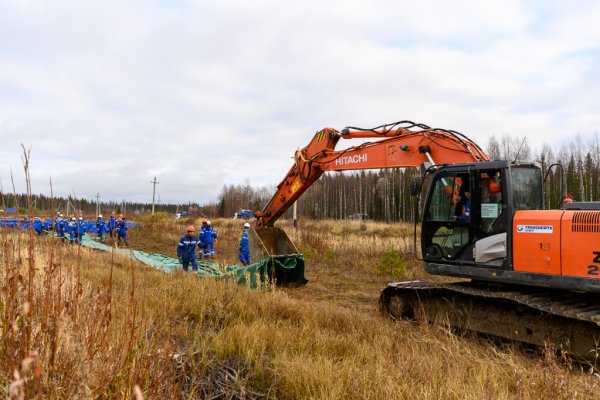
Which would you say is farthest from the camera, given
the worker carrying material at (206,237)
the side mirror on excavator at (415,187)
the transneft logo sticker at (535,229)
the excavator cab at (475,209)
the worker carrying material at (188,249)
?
the worker carrying material at (206,237)

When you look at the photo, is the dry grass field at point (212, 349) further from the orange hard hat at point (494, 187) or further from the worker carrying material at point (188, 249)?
the worker carrying material at point (188, 249)

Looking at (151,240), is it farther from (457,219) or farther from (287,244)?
(457,219)

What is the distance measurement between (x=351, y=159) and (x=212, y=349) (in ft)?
17.9

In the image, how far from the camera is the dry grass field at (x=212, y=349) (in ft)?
8.23

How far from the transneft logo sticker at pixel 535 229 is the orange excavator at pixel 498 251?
1 centimetres

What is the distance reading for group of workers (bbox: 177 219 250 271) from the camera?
42.1 ft

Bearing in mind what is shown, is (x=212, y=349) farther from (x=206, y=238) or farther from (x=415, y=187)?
(x=206, y=238)

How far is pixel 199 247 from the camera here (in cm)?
1662

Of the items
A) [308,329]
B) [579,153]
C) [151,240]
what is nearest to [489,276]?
[308,329]

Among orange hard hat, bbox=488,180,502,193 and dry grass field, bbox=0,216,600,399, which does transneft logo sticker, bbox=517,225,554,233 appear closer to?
orange hard hat, bbox=488,180,502,193

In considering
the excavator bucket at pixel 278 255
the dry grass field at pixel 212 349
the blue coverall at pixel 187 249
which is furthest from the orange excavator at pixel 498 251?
the blue coverall at pixel 187 249

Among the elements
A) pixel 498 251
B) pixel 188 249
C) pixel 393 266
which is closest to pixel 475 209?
pixel 498 251

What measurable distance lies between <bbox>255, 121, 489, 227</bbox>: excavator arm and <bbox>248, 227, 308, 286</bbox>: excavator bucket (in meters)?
0.35

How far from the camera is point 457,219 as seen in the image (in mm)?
6902
